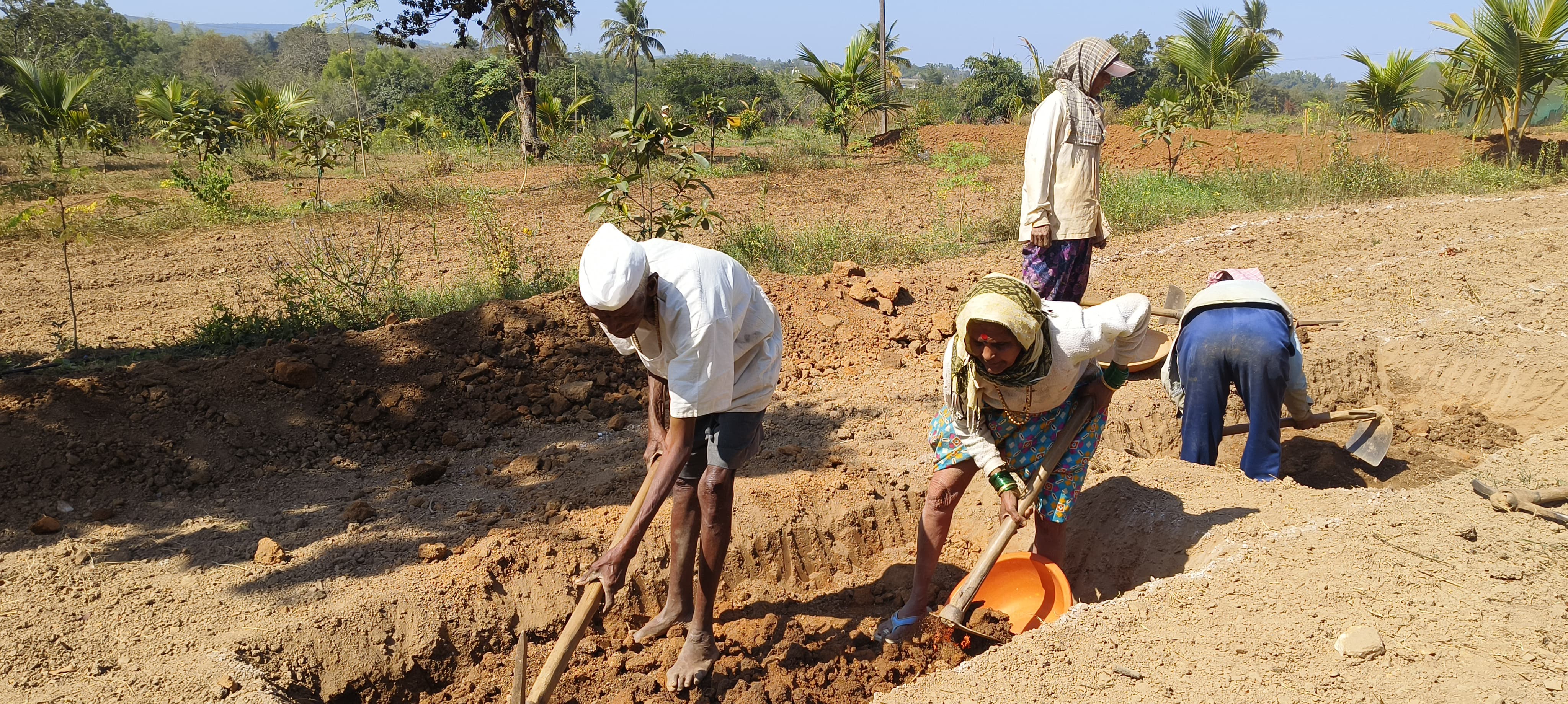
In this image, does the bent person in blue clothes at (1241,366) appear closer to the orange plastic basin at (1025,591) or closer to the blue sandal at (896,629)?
the orange plastic basin at (1025,591)

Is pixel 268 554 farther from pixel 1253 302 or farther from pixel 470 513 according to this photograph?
pixel 1253 302

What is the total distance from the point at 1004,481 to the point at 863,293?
3.48 m

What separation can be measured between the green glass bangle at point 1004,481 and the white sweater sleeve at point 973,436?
0.7 inches

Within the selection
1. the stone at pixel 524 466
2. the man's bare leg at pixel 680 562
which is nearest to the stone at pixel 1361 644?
the man's bare leg at pixel 680 562

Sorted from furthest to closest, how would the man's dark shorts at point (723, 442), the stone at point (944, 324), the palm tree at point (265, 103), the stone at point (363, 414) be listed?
the palm tree at point (265, 103) < the stone at point (944, 324) < the stone at point (363, 414) < the man's dark shorts at point (723, 442)

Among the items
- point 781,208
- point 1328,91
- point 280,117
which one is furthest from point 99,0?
point 1328,91

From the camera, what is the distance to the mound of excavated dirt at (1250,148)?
1279cm

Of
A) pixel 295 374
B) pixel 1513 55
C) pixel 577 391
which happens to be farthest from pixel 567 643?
pixel 1513 55

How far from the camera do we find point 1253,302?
3.57 metres

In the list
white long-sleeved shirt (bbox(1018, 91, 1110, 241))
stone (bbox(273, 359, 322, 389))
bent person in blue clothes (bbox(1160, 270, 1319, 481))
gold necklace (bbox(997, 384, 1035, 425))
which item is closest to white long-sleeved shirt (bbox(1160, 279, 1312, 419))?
bent person in blue clothes (bbox(1160, 270, 1319, 481))

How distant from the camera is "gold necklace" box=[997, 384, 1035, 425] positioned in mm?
2750

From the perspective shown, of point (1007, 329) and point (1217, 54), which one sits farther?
point (1217, 54)

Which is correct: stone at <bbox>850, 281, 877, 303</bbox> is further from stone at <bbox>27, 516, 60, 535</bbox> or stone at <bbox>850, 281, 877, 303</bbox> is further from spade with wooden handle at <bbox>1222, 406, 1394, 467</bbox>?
stone at <bbox>27, 516, 60, 535</bbox>

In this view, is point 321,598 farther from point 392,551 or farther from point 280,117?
point 280,117
